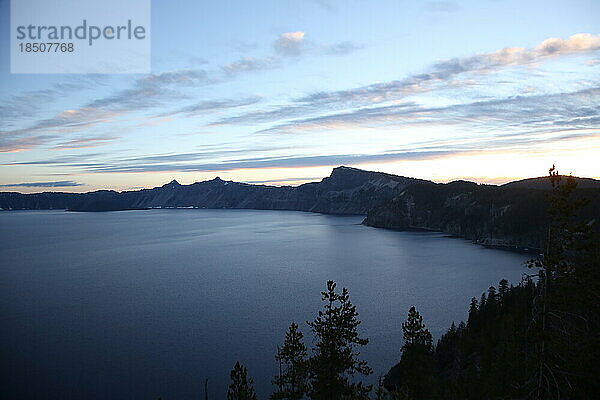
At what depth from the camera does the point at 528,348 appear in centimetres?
1708

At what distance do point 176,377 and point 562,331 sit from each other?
117ft

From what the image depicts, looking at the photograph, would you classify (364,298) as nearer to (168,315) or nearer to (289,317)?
(289,317)

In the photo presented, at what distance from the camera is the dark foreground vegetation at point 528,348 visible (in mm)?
13695

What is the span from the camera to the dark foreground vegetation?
44.9 ft

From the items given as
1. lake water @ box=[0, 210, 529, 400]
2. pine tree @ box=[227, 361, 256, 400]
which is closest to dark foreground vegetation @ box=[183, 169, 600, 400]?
pine tree @ box=[227, 361, 256, 400]

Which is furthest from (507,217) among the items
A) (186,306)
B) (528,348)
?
(528,348)

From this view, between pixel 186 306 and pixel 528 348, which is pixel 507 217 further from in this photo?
pixel 528 348

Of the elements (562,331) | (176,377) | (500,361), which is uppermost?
(562,331)

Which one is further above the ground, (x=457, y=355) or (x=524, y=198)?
(x=524, y=198)

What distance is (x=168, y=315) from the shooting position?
185ft

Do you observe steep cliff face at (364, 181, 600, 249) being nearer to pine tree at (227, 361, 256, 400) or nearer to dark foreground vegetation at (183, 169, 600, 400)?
dark foreground vegetation at (183, 169, 600, 400)

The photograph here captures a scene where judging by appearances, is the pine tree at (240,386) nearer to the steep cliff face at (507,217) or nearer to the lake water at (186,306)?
the lake water at (186,306)

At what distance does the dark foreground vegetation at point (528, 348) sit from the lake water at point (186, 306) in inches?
350

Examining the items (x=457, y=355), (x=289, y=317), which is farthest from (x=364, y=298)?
(x=457, y=355)
